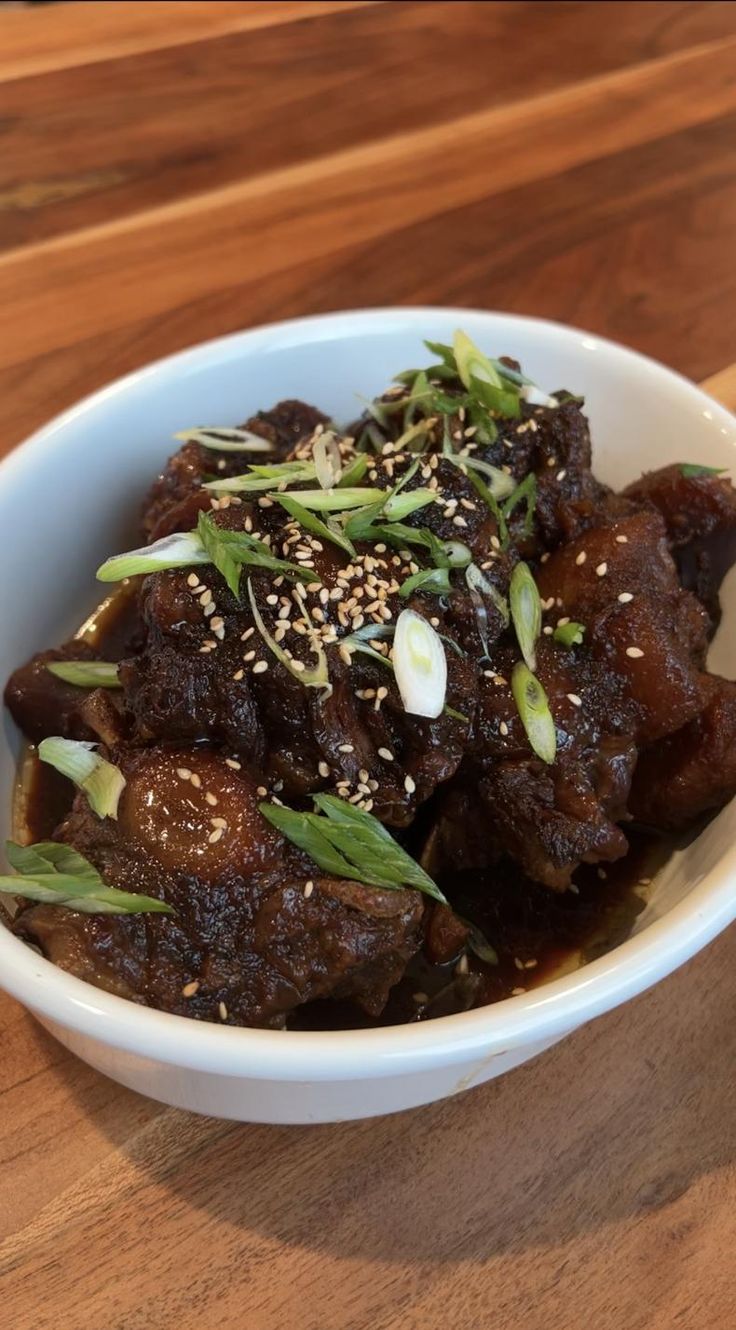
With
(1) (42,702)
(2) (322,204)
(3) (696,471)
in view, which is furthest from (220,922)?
(2) (322,204)

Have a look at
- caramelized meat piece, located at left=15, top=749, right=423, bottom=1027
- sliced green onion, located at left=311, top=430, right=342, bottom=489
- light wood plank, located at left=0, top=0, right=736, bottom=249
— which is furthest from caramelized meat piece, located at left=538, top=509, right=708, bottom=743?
light wood plank, located at left=0, top=0, right=736, bottom=249

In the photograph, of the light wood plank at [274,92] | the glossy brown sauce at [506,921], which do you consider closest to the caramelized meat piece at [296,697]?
the glossy brown sauce at [506,921]

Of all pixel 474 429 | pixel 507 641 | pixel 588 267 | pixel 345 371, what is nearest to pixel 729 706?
pixel 507 641

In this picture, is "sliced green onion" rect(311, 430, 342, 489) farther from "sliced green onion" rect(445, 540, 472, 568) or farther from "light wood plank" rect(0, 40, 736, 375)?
"light wood plank" rect(0, 40, 736, 375)

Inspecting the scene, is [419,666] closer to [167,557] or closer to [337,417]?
[167,557]

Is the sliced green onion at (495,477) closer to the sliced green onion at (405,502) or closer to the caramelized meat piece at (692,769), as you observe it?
the sliced green onion at (405,502)

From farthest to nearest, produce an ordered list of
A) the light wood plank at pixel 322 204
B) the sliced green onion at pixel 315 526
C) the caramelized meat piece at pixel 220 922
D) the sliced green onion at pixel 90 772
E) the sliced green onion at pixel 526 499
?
the light wood plank at pixel 322 204 → the sliced green onion at pixel 526 499 → the sliced green onion at pixel 315 526 → the sliced green onion at pixel 90 772 → the caramelized meat piece at pixel 220 922
